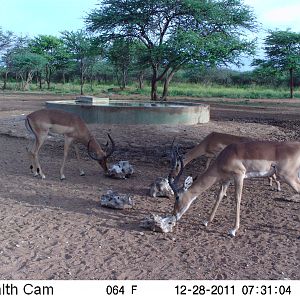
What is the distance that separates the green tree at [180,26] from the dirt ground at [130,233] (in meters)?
16.5

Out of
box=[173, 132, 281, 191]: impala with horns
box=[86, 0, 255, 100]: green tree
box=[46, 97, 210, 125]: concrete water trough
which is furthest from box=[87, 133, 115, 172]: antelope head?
box=[86, 0, 255, 100]: green tree

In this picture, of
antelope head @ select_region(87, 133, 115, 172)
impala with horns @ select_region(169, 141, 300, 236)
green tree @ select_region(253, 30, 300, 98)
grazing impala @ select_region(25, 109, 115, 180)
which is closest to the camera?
impala with horns @ select_region(169, 141, 300, 236)

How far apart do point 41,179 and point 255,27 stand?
887 inches

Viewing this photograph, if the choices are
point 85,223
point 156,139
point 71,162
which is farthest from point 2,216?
point 156,139

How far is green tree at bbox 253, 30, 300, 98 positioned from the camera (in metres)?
41.1

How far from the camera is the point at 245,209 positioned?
6906 millimetres

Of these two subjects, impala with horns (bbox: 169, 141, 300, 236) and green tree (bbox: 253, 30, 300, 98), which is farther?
green tree (bbox: 253, 30, 300, 98)

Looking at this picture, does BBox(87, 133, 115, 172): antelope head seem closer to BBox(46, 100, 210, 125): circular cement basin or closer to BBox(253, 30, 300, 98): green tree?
BBox(46, 100, 210, 125): circular cement basin

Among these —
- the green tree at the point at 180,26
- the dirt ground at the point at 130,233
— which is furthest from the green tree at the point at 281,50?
the dirt ground at the point at 130,233

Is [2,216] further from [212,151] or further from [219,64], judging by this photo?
[219,64]

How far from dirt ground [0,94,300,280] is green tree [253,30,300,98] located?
3419cm

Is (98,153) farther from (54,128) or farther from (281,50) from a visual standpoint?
(281,50)

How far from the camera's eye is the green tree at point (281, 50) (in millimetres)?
41094

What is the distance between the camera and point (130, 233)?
576 cm
